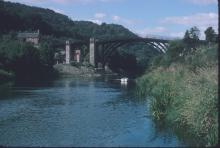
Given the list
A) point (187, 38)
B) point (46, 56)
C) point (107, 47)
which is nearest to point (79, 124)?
point (187, 38)

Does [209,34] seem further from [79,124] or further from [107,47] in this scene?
[79,124]

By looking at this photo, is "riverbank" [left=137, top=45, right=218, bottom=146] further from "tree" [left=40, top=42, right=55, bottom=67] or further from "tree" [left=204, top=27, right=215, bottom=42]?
"tree" [left=40, top=42, right=55, bottom=67]

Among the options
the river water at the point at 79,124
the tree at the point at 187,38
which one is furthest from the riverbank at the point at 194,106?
the tree at the point at 187,38

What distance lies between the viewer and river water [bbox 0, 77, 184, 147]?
2631 centimetres

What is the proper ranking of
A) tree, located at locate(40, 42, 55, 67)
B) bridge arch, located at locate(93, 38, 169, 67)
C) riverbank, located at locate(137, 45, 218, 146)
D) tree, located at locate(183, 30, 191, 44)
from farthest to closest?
bridge arch, located at locate(93, 38, 169, 67), tree, located at locate(40, 42, 55, 67), tree, located at locate(183, 30, 191, 44), riverbank, located at locate(137, 45, 218, 146)

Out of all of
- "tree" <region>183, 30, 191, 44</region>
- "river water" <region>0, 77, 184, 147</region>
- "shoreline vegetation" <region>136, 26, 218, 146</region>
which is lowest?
"river water" <region>0, 77, 184, 147</region>

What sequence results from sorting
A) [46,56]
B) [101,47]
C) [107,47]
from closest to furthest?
1. [46,56]
2. [107,47]
3. [101,47]

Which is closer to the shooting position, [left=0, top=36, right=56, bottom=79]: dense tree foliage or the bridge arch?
[left=0, top=36, right=56, bottom=79]: dense tree foliage


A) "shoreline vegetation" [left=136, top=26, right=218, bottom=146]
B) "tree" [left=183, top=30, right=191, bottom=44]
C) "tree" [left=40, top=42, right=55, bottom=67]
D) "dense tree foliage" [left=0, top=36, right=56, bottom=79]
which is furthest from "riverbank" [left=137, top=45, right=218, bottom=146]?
"tree" [left=40, top=42, right=55, bottom=67]

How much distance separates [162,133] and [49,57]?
3592 inches

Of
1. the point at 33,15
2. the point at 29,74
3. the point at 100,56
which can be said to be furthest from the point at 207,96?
the point at 33,15

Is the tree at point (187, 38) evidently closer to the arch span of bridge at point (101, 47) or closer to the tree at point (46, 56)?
the tree at point (46, 56)

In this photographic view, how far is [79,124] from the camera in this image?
1277 inches

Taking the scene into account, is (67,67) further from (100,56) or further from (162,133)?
(162,133)
